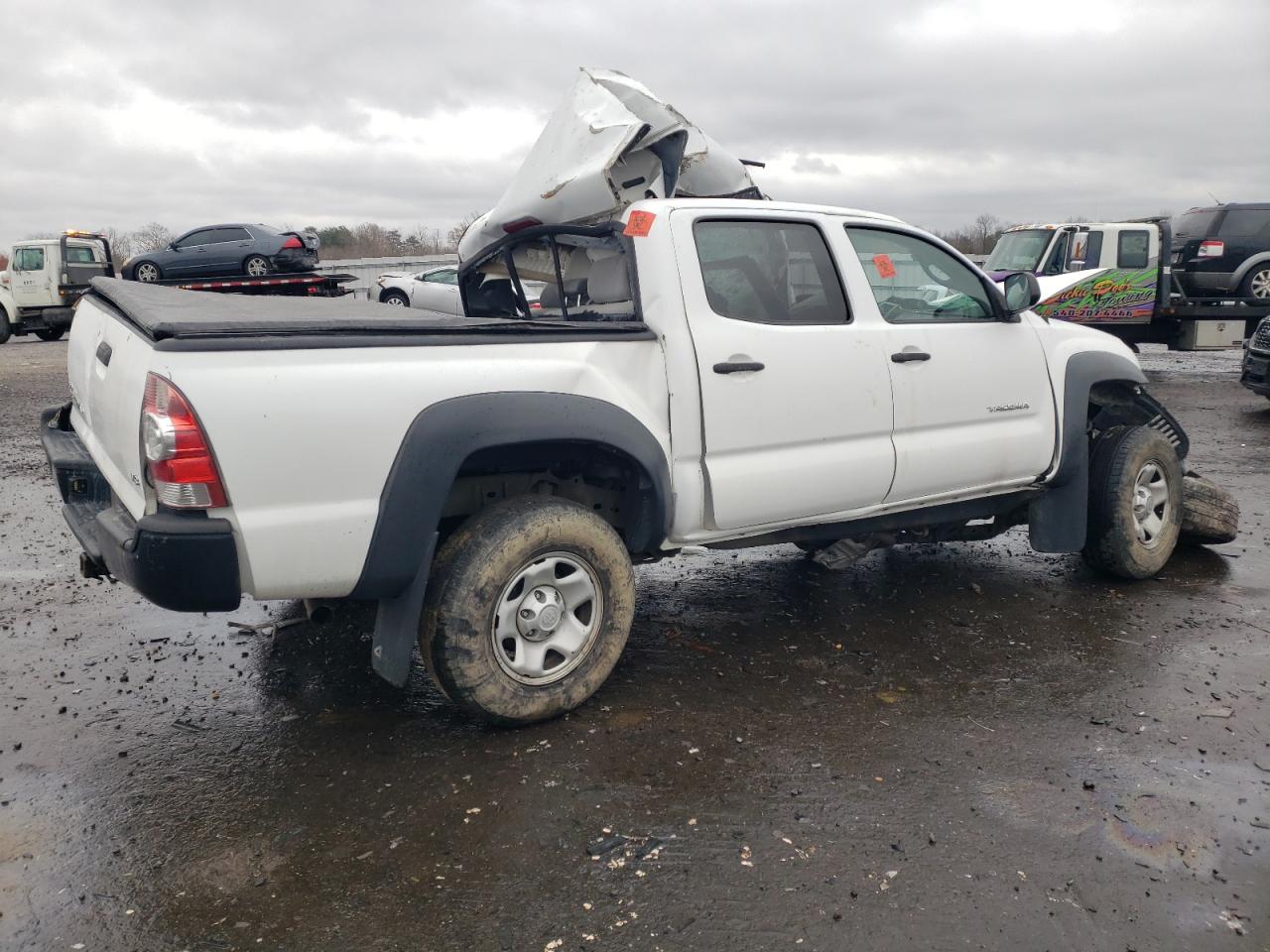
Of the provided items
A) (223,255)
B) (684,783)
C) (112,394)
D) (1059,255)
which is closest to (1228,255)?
(1059,255)

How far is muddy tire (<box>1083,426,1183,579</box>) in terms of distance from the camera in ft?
16.4

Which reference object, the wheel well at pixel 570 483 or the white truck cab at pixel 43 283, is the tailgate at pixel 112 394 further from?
the white truck cab at pixel 43 283

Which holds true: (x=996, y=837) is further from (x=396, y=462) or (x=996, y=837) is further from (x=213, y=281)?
(x=213, y=281)

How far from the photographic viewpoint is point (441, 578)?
131 inches

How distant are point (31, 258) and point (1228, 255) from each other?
23130 mm

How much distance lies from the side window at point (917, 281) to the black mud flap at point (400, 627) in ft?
7.42

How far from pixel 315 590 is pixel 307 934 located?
1.00 meters

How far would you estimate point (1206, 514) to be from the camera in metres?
5.52

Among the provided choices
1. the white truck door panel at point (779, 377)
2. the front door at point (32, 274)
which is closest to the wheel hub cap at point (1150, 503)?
the white truck door panel at point (779, 377)

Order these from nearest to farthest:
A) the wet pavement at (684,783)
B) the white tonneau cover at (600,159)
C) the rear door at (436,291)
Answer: the wet pavement at (684,783) < the white tonneau cover at (600,159) < the rear door at (436,291)

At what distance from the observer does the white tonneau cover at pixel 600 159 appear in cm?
416

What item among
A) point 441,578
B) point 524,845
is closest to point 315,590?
point 441,578

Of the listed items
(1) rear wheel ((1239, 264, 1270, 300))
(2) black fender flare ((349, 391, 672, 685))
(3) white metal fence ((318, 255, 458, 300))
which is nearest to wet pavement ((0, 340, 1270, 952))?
(2) black fender flare ((349, 391, 672, 685))

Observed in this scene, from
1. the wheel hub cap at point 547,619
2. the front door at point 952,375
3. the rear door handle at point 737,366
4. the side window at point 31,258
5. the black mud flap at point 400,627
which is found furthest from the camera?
the side window at point 31,258
